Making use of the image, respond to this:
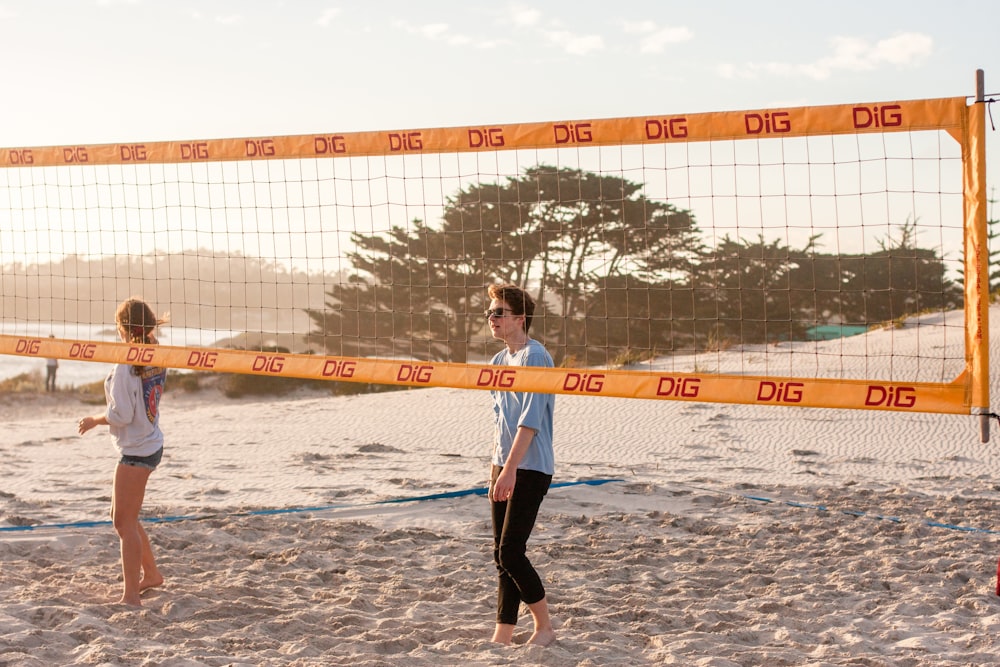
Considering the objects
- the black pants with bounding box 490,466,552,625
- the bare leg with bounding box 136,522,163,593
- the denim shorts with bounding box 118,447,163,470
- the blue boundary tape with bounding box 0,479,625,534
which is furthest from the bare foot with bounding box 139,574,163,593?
the black pants with bounding box 490,466,552,625

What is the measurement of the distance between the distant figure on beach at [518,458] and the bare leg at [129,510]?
154cm

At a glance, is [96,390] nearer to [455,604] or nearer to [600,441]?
[600,441]

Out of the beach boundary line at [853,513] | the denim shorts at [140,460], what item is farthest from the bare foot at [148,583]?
the beach boundary line at [853,513]

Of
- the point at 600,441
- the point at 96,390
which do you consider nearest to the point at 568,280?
the point at 96,390

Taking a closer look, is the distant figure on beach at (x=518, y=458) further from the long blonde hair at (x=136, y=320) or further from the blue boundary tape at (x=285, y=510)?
the blue boundary tape at (x=285, y=510)

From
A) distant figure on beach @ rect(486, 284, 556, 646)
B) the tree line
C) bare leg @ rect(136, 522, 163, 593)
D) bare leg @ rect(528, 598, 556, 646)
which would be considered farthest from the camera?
the tree line

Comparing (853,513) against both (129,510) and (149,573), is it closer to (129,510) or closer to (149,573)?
(149,573)

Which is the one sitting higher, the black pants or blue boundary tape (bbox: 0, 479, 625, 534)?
the black pants

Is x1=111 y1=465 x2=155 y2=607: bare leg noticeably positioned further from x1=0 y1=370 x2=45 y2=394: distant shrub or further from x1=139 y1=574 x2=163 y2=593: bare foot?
x1=0 y1=370 x2=45 y2=394: distant shrub

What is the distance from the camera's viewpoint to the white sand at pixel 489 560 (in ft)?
13.5

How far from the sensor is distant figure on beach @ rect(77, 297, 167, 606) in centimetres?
420

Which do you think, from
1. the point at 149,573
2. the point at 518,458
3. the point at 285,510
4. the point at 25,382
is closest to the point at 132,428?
the point at 149,573

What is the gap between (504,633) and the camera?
13.2ft

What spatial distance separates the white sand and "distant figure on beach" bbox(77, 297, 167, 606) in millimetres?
313
